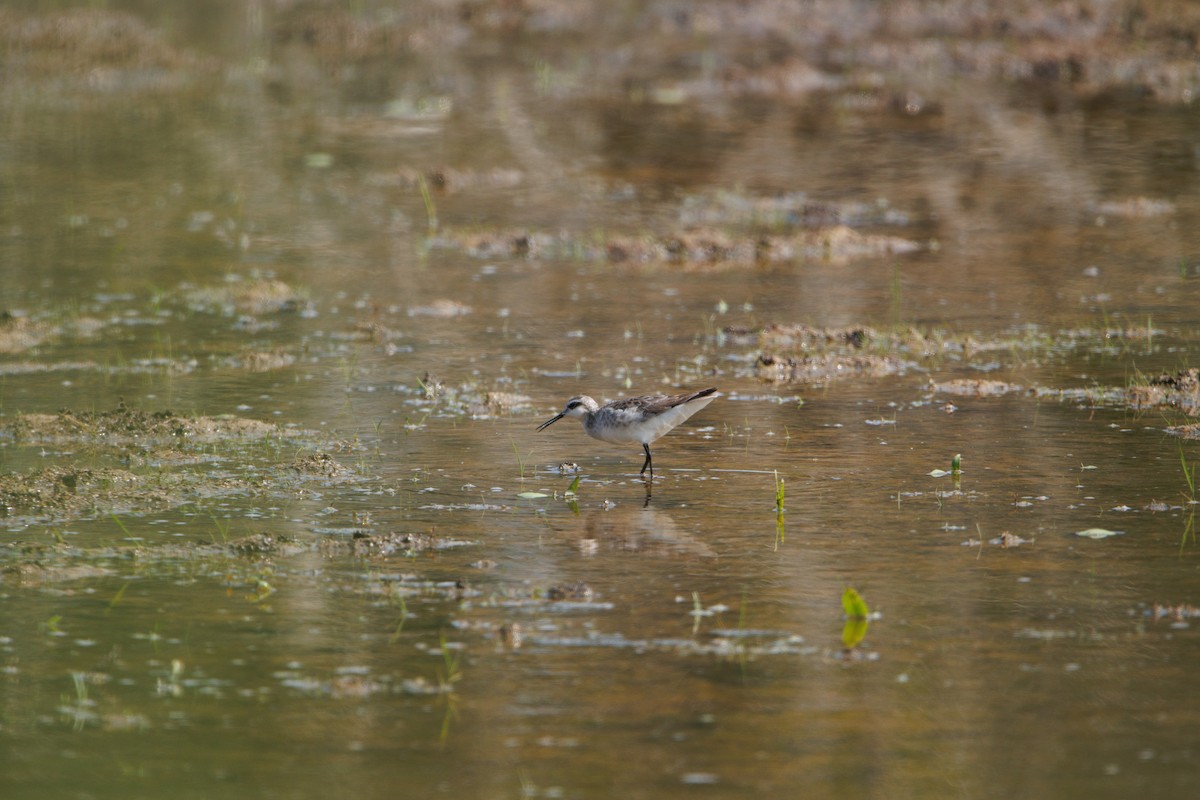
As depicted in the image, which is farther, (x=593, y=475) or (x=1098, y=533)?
(x=593, y=475)

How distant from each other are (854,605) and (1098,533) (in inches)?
71.9

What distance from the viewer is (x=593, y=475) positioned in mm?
10234

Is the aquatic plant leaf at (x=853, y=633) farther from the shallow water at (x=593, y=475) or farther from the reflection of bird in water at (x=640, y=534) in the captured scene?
the reflection of bird in water at (x=640, y=534)

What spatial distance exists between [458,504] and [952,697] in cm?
347

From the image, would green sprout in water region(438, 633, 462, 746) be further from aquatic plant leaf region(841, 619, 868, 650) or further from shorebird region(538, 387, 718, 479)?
shorebird region(538, 387, 718, 479)

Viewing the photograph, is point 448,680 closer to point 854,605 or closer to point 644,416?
point 854,605

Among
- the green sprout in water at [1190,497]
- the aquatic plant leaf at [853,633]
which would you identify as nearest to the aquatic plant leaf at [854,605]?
the aquatic plant leaf at [853,633]

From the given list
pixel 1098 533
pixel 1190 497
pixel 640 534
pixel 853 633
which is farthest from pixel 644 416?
pixel 1190 497

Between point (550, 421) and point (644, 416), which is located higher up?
point (644, 416)

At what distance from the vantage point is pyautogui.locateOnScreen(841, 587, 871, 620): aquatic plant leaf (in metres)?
7.34

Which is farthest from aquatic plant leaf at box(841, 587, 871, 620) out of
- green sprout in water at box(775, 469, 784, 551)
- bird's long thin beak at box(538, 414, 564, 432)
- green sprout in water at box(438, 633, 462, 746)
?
bird's long thin beak at box(538, 414, 564, 432)

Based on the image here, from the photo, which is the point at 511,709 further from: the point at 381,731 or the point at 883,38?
the point at 883,38

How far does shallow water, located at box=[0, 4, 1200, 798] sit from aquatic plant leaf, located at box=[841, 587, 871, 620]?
11cm

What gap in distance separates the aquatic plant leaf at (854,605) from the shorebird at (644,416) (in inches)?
98.6
